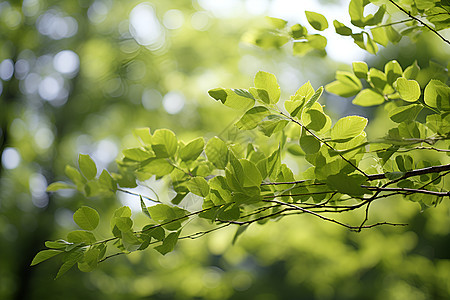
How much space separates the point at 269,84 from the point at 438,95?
0.65ft

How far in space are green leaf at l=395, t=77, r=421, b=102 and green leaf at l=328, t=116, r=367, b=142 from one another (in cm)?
8

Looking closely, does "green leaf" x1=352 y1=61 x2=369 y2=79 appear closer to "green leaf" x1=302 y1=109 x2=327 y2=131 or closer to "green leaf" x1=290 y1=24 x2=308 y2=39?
"green leaf" x1=290 y1=24 x2=308 y2=39

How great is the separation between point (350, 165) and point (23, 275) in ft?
8.56

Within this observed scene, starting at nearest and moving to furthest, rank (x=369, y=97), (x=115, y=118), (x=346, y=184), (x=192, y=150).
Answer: (x=346, y=184) < (x=192, y=150) < (x=369, y=97) < (x=115, y=118)

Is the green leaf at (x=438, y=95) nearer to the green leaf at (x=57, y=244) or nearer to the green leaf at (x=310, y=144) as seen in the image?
the green leaf at (x=310, y=144)

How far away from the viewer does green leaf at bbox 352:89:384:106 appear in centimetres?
59

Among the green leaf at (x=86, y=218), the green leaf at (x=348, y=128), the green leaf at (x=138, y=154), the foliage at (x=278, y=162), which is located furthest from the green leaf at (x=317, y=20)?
the green leaf at (x=86, y=218)

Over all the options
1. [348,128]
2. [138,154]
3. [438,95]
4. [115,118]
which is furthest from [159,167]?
[115,118]

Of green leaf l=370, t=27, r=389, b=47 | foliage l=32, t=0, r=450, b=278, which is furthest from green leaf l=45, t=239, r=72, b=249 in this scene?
green leaf l=370, t=27, r=389, b=47

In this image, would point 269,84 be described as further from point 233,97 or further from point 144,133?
point 144,133

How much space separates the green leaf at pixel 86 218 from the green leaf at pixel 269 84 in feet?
0.87

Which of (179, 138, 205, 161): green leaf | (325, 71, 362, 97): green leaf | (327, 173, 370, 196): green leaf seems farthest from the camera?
(325, 71, 362, 97): green leaf

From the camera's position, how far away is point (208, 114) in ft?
7.81

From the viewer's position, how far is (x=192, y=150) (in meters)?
0.49
